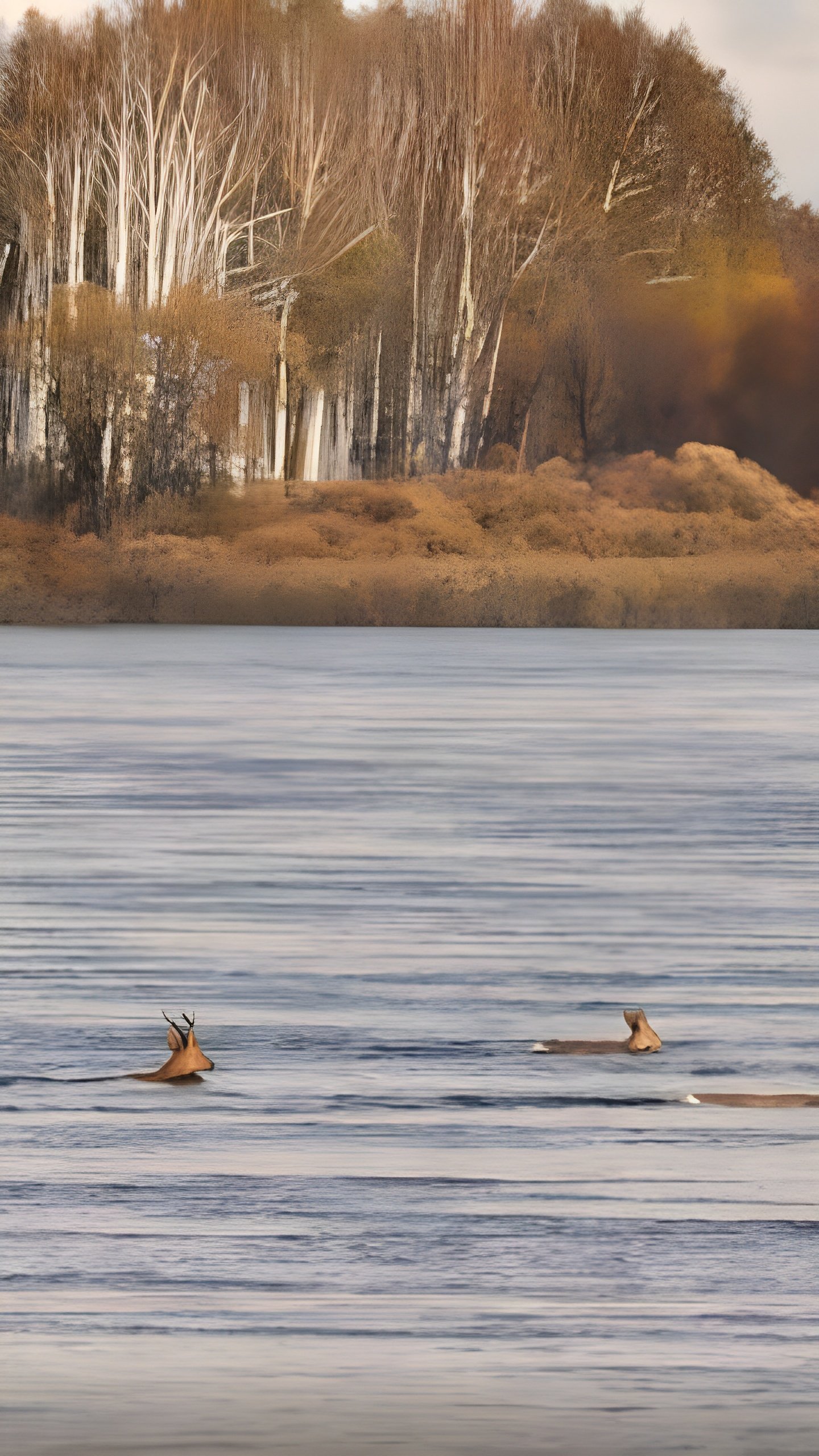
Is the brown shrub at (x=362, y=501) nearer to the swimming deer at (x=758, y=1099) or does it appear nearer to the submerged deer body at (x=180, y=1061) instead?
the submerged deer body at (x=180, y=1061)

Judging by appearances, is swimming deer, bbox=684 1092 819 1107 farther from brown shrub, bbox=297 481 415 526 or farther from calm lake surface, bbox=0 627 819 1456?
brown shrub, bbox=297 481 415 526

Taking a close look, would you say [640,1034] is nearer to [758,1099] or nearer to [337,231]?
[758,1099]

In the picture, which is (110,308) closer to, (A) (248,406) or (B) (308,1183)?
(A) (248,406)

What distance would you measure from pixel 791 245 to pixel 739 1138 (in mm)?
38136

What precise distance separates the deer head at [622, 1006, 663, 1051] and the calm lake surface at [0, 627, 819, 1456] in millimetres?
68

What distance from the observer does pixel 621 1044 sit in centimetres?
505

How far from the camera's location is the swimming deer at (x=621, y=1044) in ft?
16.3

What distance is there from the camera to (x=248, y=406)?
130 ft

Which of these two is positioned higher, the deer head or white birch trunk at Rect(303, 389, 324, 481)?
white birch trunk at Rect(303, 389, 324, 481)

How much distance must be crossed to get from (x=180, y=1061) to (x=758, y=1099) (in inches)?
43.4

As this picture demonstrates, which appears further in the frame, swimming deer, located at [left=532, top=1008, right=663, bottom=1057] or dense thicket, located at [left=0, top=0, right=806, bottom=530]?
dense thicket, located at [left=0, top=0, right=806, bottom=530]

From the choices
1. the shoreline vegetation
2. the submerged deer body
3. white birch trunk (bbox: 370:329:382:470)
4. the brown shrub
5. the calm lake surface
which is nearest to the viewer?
the calm lake surface

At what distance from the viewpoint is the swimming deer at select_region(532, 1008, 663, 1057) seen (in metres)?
4.96

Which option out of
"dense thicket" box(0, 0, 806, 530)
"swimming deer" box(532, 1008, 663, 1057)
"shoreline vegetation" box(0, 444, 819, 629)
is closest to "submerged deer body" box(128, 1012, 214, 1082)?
"swimming deer" box(532, 1008, 663, 1057)
